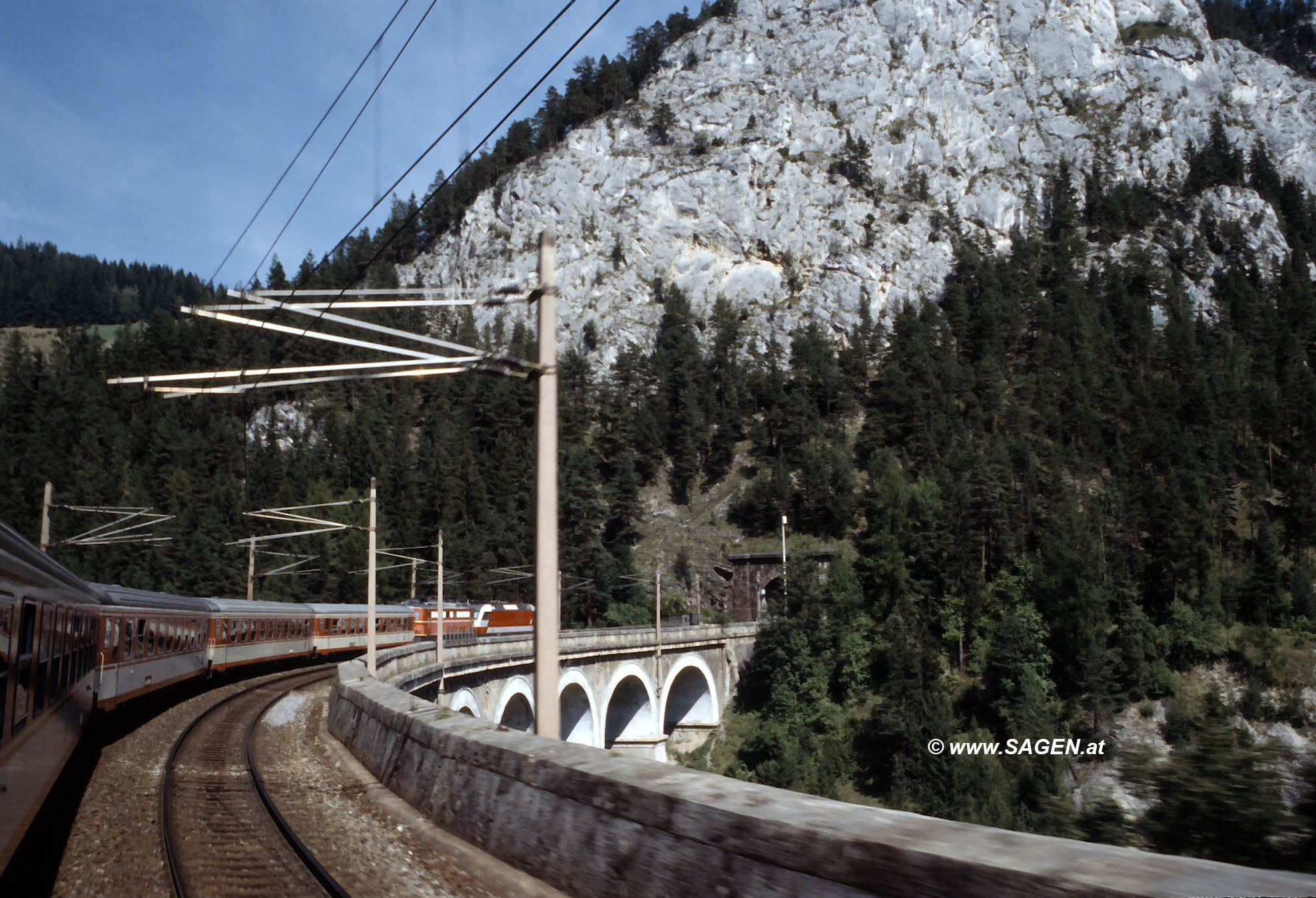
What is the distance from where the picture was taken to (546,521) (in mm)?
8133

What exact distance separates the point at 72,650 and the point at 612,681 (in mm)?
40982

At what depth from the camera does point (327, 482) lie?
108m

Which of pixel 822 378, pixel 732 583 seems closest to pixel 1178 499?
pixel 732 583

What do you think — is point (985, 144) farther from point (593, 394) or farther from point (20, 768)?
point (20, 768)

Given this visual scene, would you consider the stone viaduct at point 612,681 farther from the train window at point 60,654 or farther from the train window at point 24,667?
the train window at point 24,667

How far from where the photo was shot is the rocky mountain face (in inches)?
6166

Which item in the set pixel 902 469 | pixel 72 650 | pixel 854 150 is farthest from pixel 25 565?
pixel 854 150

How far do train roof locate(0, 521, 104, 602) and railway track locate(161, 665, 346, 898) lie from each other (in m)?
2.72

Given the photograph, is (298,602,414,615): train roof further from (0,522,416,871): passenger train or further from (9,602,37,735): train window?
(9,602,37,735): train window

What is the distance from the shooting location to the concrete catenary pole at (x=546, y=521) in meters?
7.84

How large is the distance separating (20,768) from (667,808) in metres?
6.02

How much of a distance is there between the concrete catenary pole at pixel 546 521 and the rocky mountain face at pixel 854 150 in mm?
143280

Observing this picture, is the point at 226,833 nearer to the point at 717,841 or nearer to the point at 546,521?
the point at 546,521

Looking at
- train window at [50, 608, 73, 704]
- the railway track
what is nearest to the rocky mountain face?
the railway track
